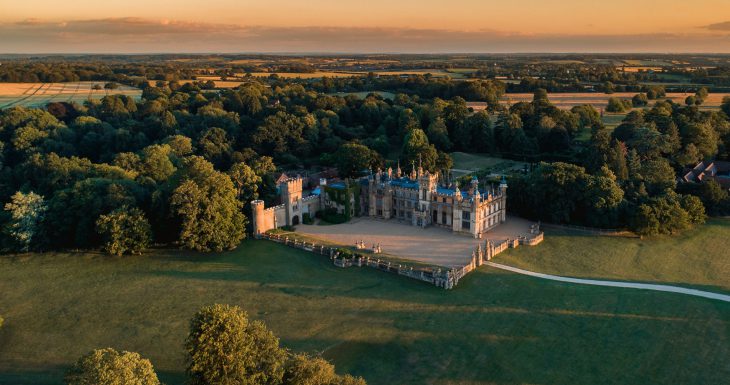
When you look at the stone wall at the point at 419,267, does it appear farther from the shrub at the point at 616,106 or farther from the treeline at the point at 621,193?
the shrub at the point at 616,106

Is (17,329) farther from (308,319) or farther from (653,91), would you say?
(653,91)

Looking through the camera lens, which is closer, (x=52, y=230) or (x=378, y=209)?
(x=52, y=230)

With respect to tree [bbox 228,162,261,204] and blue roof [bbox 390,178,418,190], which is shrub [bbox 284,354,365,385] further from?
tree [bbox 228,162,261,204]

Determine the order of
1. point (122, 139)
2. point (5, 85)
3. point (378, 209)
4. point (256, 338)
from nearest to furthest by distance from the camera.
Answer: point (256, 338), point (378, 209), point (122, 139), point (5, 85)

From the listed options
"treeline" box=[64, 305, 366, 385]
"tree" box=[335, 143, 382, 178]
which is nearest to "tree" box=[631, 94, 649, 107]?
"tree" box=[335, 143, 382, 178]

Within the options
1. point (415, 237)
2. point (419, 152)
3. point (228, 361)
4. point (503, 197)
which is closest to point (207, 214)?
point (415, 237)

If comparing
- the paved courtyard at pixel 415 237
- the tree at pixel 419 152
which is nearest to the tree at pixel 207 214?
the paved courtyard at pixel 415 237

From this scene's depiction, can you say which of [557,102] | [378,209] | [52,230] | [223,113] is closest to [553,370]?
[378,209]
